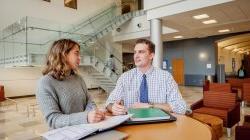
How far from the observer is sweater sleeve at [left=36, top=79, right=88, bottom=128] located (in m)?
1.31

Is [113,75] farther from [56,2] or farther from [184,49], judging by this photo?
[184,49]

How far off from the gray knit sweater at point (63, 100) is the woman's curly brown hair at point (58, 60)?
53 mm

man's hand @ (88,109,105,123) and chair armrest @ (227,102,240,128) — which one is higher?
man's hand @ (88,109,105,123)

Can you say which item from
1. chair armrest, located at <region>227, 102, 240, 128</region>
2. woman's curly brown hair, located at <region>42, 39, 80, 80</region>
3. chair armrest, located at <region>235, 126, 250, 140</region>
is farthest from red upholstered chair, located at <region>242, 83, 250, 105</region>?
woman's curly brown hair, located at <region>42, 39, 80, 80</region>

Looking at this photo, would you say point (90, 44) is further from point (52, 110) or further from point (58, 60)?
point (52, 110)

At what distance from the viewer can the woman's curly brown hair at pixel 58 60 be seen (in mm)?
1613

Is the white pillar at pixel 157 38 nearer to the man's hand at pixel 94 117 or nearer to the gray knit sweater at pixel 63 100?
the gray knit sweater at pixel 63 100

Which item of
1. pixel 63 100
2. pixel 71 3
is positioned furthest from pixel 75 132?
pixel 71 3

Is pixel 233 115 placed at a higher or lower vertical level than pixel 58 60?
lower

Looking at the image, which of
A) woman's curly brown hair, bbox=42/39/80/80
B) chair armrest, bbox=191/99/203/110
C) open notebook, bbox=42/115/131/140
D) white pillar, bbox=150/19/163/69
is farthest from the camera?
white pillar, bbox=150/19/163/69

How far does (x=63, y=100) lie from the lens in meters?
1.59

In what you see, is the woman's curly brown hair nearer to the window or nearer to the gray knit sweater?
the gray knit sweater

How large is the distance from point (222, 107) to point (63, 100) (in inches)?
147

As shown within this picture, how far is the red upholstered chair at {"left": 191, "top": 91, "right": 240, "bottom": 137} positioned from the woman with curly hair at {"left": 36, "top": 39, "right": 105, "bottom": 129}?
2.91 m
